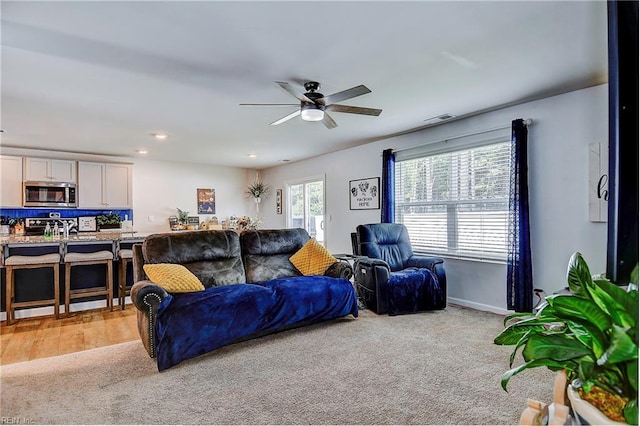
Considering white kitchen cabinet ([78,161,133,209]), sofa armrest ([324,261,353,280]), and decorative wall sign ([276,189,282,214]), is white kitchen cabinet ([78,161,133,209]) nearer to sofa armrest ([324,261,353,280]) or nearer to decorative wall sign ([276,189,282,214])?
decorative wall sign ([276,189,282,214])

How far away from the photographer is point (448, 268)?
15.5 ft

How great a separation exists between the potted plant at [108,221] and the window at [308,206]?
333 cm

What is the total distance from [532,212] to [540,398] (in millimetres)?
2222

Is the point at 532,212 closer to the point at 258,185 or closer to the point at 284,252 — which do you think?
the point at 284,252

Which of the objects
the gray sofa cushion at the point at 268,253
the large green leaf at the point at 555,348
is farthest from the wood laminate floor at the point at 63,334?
the large green leaf at the point at 555,348

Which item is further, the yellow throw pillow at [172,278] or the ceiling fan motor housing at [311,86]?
the ceiling fan motor housing at [311,86]

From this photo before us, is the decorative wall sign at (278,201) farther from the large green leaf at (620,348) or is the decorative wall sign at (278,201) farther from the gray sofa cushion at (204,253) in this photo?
the large green leaf at (620,348)

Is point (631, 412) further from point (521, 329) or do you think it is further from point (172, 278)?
point (172, 278)

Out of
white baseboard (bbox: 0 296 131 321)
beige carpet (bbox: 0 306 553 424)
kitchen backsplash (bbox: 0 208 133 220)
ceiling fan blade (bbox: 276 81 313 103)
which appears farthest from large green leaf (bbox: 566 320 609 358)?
kitchen backsplash (bbox: 0 208 133 220)

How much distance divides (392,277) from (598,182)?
214cm

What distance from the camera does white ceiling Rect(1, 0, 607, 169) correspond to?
2131mm

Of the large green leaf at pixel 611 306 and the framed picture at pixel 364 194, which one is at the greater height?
the framed picture at pixel 364 194

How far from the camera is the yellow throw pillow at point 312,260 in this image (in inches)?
158

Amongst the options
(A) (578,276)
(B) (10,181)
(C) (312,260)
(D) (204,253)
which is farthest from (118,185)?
(A) (578,276)
